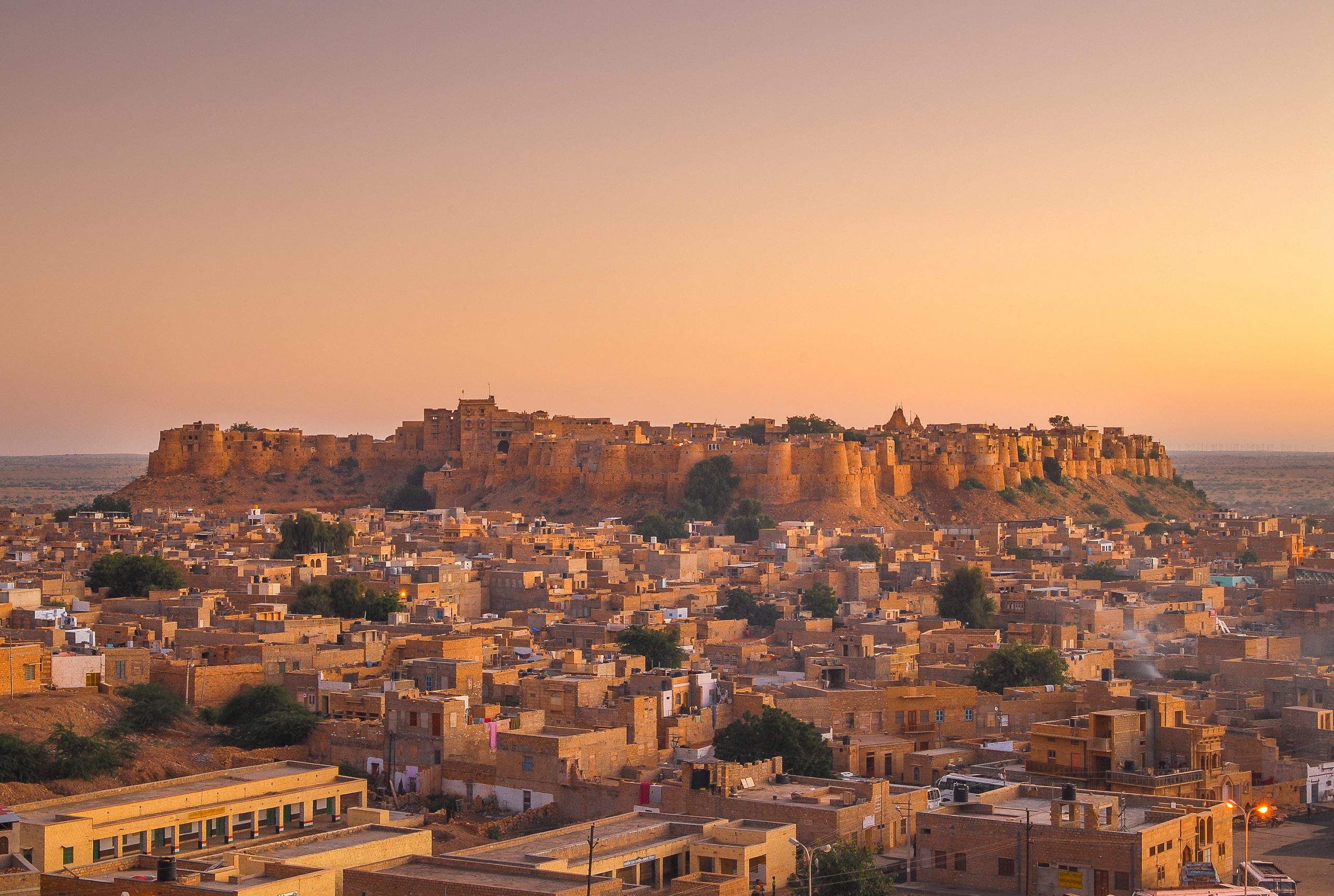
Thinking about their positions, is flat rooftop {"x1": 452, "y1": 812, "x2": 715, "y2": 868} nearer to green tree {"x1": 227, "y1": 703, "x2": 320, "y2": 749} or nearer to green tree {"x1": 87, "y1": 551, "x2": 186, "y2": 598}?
green tree {"x1": 227, "y1": 703, "x2": 320, "y2": 749}

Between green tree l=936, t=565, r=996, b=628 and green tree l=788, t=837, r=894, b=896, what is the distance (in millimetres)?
20371

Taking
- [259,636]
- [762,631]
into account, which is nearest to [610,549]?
[762,631]

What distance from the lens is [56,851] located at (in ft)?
62.4

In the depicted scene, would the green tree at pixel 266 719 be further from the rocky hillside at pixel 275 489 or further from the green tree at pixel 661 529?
the rocky hillside at pixel 275 489

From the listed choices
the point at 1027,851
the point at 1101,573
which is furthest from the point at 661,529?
the point at 1027,851

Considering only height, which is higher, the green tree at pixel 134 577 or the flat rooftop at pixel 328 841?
the green tree at pixel 134 577

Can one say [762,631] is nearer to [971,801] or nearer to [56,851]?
[971,801]

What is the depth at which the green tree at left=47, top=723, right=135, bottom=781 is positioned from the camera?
23672 mm

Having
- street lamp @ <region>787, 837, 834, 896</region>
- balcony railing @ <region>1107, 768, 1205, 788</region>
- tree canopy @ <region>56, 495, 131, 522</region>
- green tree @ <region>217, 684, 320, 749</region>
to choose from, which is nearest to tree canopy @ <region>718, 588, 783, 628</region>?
green tree @ <region>217, 684, 320, 749</region>

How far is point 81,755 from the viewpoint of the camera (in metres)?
23.9

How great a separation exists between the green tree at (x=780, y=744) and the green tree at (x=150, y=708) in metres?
7.61

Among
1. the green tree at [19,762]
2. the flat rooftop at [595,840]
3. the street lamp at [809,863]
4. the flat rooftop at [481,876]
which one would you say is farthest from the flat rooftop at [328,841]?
A: the green tree at [19,762]

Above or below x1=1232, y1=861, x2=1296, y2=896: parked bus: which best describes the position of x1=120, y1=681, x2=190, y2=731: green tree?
above

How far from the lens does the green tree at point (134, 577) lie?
3884cm
